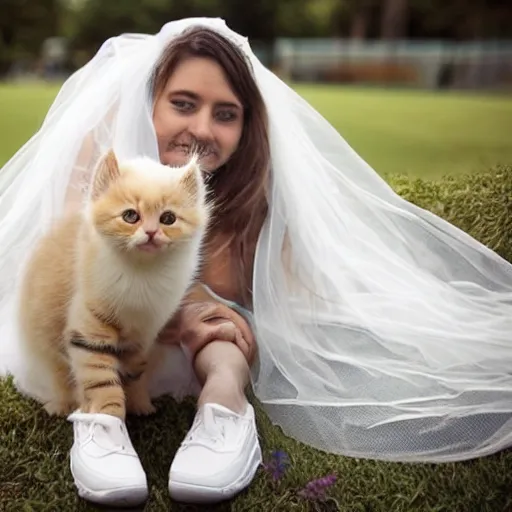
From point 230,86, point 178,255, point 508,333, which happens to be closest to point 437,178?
point 508,333

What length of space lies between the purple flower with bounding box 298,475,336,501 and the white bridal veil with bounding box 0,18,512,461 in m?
0.06

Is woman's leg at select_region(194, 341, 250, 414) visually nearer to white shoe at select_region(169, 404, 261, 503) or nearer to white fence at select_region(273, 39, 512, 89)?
white shoe at select_region(169, 404, 261, 503)

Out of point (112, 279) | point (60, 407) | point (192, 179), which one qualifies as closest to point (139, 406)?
point (60, 407)

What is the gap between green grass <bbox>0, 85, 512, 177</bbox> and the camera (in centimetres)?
113

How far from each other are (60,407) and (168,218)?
1.01ft

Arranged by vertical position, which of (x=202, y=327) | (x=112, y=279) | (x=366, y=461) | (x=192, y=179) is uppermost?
(x=192, y=179)

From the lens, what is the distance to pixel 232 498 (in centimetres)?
92

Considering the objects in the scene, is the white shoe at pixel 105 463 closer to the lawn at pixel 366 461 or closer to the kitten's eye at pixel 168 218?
the lawn at pixel 366 461

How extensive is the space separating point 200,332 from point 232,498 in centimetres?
23

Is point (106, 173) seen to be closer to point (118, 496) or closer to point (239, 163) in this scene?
point (239, 163)

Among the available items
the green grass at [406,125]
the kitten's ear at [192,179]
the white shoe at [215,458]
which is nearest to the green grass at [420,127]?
the green grass at [406,125]

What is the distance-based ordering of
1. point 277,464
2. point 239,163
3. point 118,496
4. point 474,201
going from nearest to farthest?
point 118,496
point 277,464
point 239,163
point 474,201

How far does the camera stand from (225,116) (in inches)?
41.5

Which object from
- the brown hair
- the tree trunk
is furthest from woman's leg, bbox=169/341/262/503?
the tree trunk
